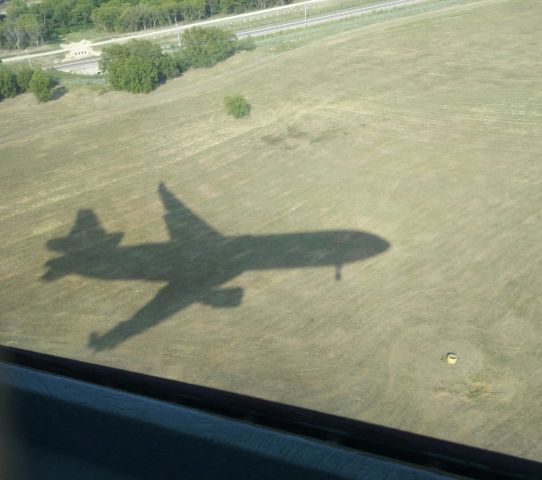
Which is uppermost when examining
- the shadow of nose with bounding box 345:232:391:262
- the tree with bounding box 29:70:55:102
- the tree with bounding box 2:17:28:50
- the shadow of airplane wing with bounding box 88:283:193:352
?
the tree with bounding box 2:17:28:50

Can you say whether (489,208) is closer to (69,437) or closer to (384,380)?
(384,380)

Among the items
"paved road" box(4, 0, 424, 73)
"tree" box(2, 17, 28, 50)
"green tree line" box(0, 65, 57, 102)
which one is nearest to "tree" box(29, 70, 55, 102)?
"green tree line" box(0, 65, 57, 102)

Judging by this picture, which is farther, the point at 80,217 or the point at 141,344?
the point at 80,217

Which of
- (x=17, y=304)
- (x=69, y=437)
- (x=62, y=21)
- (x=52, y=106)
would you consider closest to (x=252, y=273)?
(x=17, y=304)

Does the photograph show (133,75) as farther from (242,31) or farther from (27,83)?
(242,31)

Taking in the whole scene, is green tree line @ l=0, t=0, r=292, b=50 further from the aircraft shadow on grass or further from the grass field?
the aircraft shadow on grass

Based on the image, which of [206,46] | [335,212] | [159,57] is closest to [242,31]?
[206,46]
